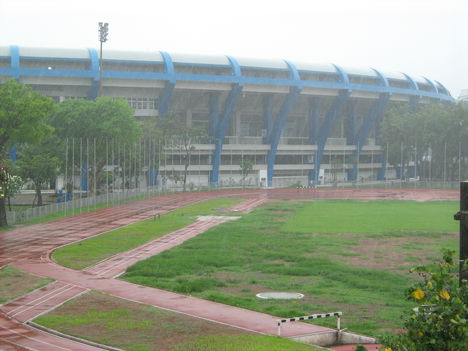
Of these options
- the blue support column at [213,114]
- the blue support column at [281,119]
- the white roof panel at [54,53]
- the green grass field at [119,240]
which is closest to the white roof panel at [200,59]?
the blue support column at [213,114]

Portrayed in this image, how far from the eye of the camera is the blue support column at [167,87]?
8456 centimetres

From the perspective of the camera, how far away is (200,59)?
88625 millimetres

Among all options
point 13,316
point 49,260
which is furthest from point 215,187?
point 13,316

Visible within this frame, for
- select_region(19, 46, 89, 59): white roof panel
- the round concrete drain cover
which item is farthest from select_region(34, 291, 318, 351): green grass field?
select_region(19, 46, 89, 59): white roof panel

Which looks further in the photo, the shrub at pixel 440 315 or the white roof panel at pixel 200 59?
the white roof panel at pixel 200 59

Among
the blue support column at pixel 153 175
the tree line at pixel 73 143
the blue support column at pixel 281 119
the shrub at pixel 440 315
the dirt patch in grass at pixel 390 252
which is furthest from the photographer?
the blue support column at pixel 281 119

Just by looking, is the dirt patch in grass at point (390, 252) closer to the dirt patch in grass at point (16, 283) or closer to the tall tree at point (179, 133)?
the dirt patch in grass at point (16, 283)

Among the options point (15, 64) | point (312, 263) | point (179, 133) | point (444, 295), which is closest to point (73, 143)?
point (15, 64)

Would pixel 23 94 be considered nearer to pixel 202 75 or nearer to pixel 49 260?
pixel 49 260

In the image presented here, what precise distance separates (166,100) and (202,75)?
20.6 ft

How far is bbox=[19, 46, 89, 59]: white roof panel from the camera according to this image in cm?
8071

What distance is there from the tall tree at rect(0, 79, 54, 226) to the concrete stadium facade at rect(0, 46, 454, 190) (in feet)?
102

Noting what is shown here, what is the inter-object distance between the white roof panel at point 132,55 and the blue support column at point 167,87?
98 cm

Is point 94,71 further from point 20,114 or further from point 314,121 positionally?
point 314,121
